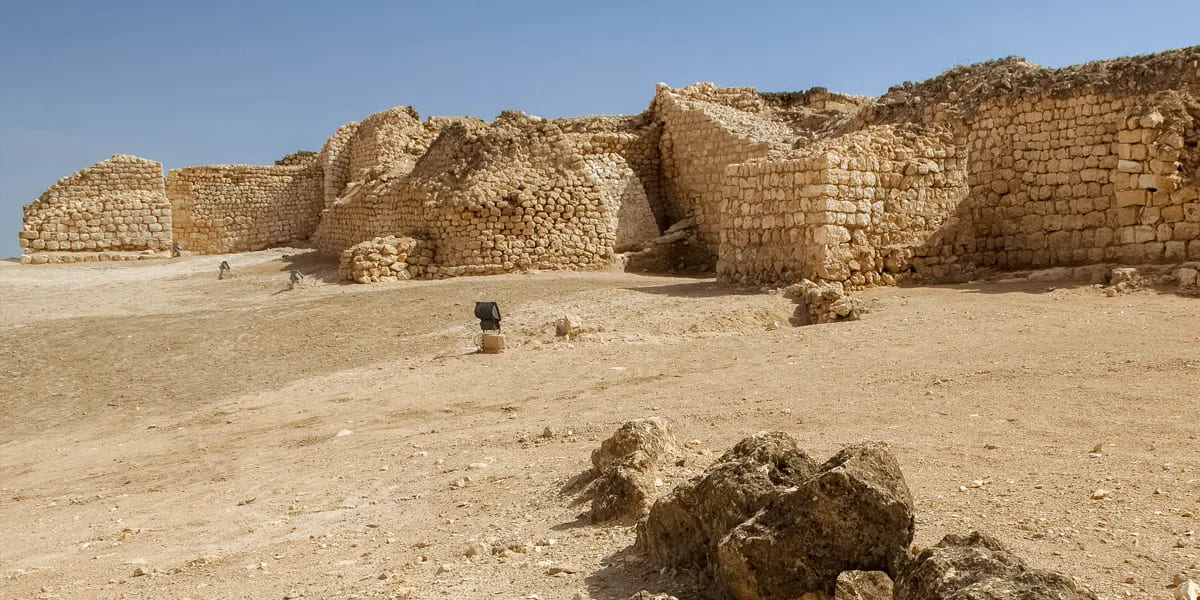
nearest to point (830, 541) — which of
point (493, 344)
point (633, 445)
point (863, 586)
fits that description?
point (863, 586)

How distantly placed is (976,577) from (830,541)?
22.5 inches

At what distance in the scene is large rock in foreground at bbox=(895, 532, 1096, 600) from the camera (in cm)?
248

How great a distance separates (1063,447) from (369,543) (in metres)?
3.30

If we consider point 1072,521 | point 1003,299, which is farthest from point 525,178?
point 1072,521

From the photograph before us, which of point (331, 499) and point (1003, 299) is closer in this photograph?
point (331, 499)

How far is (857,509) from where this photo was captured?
3.09 meters

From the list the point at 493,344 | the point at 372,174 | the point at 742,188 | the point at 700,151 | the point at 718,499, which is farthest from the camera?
the point at 372,174

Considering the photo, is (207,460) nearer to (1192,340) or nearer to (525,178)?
(1192,340)

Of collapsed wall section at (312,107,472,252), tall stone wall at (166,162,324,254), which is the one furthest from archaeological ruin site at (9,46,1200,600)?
tall stone wall at (166,162,324,254)

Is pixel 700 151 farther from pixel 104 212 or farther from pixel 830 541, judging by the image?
pixel 830 541

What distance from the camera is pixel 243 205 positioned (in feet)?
84.5

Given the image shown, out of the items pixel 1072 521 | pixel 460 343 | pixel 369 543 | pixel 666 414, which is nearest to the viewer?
pixel 1072 521

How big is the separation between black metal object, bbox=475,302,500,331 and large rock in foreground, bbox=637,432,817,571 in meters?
6.44

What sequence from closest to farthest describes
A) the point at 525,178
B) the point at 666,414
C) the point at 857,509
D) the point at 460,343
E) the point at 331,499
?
the point at 857,509 → the point at 331,499 → the point at 666,414 → the point at 460,343 → the point at 525,178
